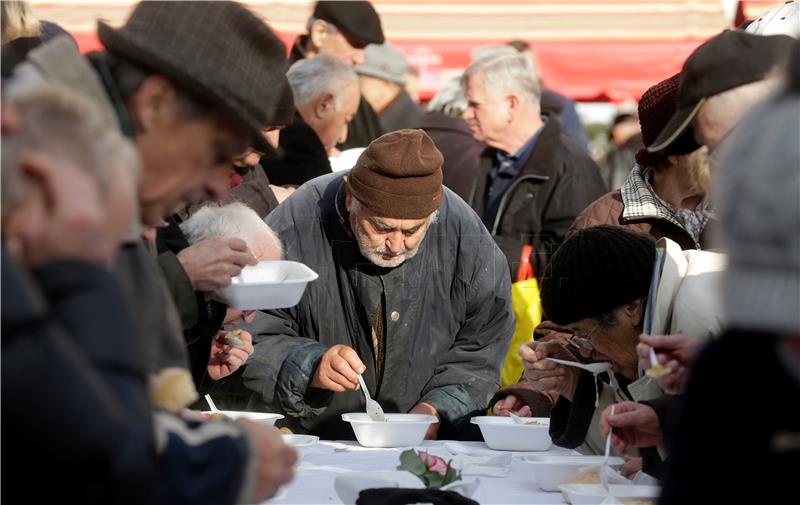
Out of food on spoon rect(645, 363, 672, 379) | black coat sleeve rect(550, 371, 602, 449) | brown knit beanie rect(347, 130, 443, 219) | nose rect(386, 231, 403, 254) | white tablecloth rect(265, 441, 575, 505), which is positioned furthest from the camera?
nose rect(386, 231, 403, 254)

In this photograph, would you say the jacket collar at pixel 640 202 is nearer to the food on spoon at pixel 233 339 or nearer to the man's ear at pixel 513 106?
the food on spoon at pixel 233 339

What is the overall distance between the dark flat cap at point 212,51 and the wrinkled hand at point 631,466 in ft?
4.74

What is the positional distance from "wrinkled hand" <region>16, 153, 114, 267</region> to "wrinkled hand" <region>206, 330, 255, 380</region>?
7.67ft

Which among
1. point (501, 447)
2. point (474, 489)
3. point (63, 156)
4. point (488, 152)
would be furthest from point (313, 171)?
point (63, 156)

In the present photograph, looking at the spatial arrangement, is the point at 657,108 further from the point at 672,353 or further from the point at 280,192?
the point at 280,192

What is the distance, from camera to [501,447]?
3652 mm

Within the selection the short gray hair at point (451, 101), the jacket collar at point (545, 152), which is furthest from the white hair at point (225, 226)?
the short gray hair at point (451, 101)

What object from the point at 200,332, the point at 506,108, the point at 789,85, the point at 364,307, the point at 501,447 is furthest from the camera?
the point at 506,108

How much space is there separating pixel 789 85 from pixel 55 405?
924 mm

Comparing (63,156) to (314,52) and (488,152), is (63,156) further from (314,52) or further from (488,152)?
(314,52)

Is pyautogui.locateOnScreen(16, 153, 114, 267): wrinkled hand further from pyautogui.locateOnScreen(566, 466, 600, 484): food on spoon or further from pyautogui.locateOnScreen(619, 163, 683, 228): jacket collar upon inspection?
pyautogui.locateOnScreen(619, 163, 683, 228): jacket collar

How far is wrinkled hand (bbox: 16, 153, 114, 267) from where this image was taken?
137 cm

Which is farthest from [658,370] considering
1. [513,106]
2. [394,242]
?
[513,106]

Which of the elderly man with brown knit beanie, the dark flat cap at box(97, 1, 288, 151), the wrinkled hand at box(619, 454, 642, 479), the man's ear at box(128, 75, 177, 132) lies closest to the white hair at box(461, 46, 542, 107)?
the elderly man with brown knit beanie
